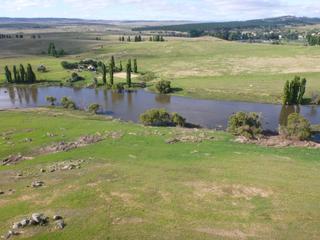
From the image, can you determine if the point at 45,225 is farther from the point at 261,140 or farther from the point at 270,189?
the point at 261,140

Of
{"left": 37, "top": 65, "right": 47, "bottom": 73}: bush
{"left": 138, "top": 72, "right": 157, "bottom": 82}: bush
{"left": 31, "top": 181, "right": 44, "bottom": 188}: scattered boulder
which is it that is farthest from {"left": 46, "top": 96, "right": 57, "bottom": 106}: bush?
{"left": 31, "top": 181, "right": 44, "bottom": 188}: scattered boulder

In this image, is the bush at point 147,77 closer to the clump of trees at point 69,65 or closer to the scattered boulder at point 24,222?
the clump of trees at point 69,65

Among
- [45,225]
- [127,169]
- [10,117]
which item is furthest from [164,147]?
[10,117]

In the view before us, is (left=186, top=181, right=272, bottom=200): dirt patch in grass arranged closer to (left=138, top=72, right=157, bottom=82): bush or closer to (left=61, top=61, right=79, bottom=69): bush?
(left=138, top=72, right=157, bottom=82): bush

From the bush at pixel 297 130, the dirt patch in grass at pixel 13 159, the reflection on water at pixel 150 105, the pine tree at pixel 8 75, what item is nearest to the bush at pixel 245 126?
the bush at pixel 297 130

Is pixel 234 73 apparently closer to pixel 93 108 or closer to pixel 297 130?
pixel 93 108

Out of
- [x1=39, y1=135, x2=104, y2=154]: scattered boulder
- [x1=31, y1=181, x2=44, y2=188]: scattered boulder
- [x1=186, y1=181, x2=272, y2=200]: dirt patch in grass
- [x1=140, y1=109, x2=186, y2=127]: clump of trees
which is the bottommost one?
[x1=140, y1=109, x2=186, y2=127]: clump of trees
